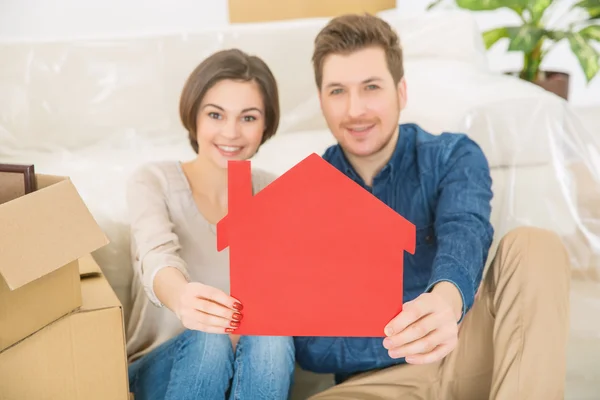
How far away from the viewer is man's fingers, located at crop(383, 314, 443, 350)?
797mm

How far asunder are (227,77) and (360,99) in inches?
9.4

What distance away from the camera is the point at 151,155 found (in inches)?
55.7

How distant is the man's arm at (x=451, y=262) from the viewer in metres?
0.81

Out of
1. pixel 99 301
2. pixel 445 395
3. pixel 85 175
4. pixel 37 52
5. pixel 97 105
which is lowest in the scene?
pixel 445 395

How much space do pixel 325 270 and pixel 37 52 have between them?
0.97 m

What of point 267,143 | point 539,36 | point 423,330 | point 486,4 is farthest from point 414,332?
point 539,36

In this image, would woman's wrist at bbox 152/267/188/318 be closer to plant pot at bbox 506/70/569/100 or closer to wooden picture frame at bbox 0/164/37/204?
wooden picture frame at bbox 0/164/37/204

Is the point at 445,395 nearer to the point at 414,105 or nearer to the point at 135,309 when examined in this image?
the point at 135,309

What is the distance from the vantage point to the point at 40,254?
0.84 meters

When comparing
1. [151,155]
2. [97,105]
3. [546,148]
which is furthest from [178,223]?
[546,148]

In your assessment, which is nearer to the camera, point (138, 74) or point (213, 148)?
point (213, 148)

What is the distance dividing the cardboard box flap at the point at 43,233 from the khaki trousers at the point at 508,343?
0.48 metres

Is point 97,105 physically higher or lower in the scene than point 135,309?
higher

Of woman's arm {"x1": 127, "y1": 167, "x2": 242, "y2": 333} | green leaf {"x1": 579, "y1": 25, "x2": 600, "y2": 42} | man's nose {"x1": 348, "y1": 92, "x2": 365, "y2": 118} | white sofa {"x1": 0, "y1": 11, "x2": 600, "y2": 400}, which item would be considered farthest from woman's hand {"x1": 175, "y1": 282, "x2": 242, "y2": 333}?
green leaf {"x1": 579, "y1": 25, "x2": 600, "y2": 42}
